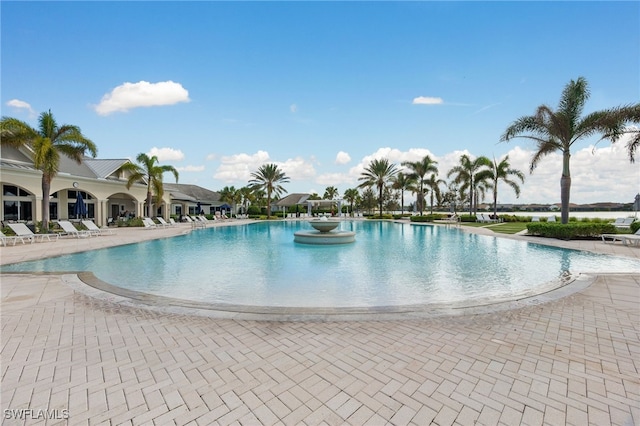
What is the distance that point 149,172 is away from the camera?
28.5 meters

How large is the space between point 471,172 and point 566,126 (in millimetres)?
20692

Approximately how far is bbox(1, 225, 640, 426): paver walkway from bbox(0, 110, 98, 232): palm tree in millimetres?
16594

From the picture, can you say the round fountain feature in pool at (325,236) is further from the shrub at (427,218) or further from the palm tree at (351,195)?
the palm tree at (351,195)

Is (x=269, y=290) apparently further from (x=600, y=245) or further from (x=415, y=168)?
(x=415, y=168)

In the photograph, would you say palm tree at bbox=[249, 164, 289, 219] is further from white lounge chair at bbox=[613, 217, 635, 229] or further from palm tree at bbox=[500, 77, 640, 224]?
white lounge chair at bbox=[613, 217, 635, 229]

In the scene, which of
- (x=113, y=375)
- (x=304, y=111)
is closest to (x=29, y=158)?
(x=304, y=111)

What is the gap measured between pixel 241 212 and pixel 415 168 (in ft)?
103

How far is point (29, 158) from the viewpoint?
21469 millimetres

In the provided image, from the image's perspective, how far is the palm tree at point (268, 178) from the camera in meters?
43.5

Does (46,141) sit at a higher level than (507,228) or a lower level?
higher

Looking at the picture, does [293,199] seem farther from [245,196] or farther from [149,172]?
[149,172]

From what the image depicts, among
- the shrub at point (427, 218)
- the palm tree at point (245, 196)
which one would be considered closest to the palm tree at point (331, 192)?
the palm tree at point (245, 196)

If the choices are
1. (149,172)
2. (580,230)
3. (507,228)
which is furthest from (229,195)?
(580,230)

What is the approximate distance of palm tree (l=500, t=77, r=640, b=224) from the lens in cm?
1481
